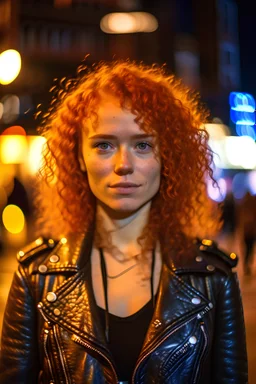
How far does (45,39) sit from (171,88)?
20107mm

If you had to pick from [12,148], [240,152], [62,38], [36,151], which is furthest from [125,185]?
[240,152]

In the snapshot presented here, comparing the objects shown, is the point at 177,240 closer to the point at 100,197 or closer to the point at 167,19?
the point at 100,197

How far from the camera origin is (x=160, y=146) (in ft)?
7.18

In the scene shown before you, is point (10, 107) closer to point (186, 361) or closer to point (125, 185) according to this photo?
point (125, 185)

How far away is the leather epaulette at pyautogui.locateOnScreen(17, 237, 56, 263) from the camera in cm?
221

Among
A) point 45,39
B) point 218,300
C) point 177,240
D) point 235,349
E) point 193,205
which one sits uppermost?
point 45,39

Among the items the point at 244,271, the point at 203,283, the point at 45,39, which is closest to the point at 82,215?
the point at 203,283

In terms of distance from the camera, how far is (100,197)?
2.18 metres

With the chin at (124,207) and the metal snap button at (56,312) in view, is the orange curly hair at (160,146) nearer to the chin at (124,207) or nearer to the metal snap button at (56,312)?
the chin at (124,207)

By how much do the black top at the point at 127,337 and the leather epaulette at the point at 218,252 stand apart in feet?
0.99

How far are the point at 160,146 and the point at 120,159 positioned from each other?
178 millimetres

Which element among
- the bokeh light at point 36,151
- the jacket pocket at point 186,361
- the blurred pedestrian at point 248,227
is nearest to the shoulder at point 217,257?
the jacket pocket at point 186,361

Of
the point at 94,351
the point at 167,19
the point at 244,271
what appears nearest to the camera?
the point at 94,351

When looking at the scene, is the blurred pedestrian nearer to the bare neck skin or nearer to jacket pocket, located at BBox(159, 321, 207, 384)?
the bare neck skin
